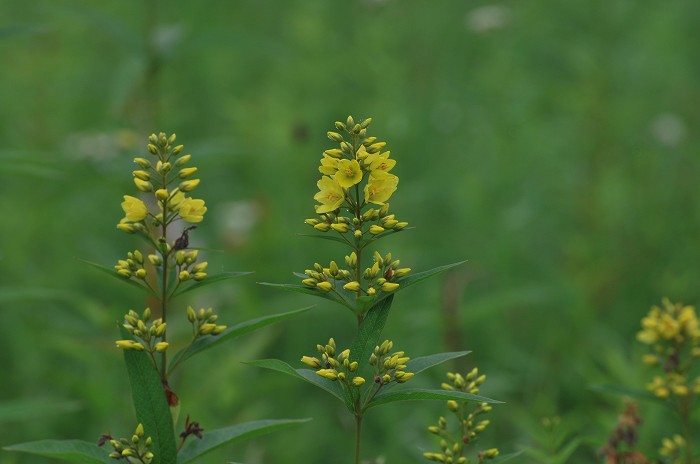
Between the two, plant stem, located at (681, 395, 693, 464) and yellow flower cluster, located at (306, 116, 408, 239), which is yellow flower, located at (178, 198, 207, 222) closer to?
yellow flower cluster, located at (306, 116, 408, 239)

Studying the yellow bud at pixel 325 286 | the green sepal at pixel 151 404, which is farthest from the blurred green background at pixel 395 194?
the yellow bud at pixel 325 286

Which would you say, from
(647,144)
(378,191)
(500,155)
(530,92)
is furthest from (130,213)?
(647,144)

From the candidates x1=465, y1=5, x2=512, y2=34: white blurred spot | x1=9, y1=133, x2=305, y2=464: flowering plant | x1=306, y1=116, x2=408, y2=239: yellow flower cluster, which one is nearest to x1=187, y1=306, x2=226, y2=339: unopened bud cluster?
x1=9, y1=133, x2=305, y2=464: flowering plant

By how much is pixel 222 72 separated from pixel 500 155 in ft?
8.15

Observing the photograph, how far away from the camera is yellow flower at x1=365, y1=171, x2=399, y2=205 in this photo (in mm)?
1429

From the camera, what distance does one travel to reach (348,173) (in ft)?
4.63

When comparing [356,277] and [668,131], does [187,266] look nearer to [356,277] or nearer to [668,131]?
[356,277]

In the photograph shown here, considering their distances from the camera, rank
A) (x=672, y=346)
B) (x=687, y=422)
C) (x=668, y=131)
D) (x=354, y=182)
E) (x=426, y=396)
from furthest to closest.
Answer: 1. (x=668, y=131)
2. (x=672, y=346)
3. (x=687, y=422)
4. (x=354, y=182)
5. (x=426, y=396)

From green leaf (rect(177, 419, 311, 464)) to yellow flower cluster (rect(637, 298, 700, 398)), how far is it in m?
0.92

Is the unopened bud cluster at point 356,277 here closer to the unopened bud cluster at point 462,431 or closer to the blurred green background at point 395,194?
the unopened bud cluster at point 462,431

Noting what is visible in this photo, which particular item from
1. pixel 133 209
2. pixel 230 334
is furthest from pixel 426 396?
pixel 133 209

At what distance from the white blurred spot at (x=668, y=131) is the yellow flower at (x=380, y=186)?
14.3 ft

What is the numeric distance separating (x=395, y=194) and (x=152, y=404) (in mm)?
3458

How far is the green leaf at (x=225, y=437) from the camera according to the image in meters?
1.38
